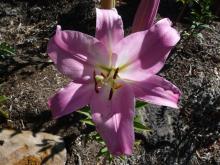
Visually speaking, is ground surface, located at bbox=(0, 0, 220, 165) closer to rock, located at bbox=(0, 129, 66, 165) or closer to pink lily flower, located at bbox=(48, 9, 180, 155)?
rock, located at bbox=(0, 129, 66, 165)

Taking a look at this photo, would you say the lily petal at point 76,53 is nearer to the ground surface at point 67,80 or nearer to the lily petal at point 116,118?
the lily petal at point 116,118

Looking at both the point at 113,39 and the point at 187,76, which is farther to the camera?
the point at 187,76

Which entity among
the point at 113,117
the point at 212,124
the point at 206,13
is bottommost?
the point at 212,124

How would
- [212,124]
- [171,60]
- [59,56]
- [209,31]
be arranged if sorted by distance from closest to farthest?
1. [59,56]
2. [212,124]
3. [171,60]
4. [209,31]

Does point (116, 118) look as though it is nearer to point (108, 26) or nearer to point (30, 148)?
point (108, 26)

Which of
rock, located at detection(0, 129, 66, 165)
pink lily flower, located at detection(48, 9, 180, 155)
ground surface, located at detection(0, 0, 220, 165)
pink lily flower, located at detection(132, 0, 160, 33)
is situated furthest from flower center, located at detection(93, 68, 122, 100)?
rock, located at detection(0, 129, 66, 165)

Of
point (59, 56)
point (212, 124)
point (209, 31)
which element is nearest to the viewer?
point (59, 56)

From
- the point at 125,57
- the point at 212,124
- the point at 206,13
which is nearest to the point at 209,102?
the point at 212,124

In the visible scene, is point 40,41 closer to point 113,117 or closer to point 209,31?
point 209,31
